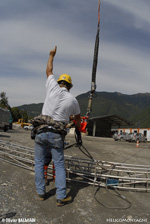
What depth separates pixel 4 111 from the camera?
18453mm

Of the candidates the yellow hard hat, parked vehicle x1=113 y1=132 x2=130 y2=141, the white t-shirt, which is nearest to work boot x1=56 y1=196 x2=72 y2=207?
the white t-shirt

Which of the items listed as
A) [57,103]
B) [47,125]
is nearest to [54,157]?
[47,125]

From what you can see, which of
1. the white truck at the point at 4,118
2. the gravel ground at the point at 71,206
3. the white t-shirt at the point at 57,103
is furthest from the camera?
the white truck at the point at 4,118

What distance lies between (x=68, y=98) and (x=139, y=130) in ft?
152

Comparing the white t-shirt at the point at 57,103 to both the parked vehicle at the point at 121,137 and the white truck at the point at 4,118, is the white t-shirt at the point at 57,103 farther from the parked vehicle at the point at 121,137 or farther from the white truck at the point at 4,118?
the parked vehicle at the point at 121,137

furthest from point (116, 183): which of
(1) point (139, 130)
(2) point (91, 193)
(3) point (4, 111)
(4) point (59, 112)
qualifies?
(1) point (139, 130)

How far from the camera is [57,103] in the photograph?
3031mm

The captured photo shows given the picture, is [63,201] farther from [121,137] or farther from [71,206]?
[121,137]

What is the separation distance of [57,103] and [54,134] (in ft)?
1.66

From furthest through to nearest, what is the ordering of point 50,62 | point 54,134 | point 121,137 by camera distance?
1. point 121,137
2. point 50,62
3. point 54,134

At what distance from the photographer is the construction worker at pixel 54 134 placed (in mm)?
2879

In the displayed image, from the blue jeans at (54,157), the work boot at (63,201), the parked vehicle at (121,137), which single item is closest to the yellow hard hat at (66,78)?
the blue jeans at (54,157)

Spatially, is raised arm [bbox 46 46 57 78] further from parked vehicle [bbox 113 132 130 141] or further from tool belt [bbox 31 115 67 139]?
parked vehicle [bbox 113 132 130 141]

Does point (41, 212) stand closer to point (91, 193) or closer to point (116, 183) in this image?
point (91, 193)
